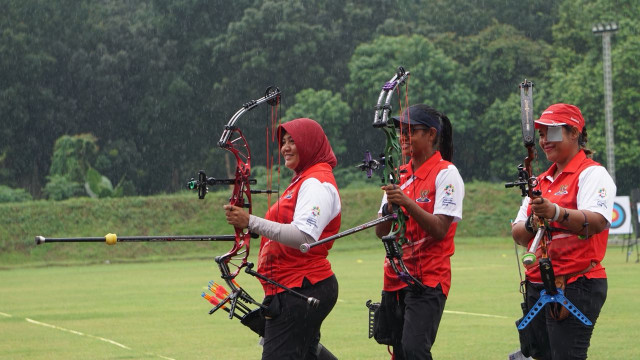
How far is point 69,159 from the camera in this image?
57656mm

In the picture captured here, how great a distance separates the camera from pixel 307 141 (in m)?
6.82

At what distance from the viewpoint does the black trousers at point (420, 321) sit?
670cm

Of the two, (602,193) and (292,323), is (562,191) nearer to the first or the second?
(602,193)

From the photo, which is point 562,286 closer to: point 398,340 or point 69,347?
point 398,340

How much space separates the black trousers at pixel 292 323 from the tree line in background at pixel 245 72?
A: 179 ft

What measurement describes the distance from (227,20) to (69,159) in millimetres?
21201

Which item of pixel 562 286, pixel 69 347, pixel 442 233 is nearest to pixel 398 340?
pixel 442 233

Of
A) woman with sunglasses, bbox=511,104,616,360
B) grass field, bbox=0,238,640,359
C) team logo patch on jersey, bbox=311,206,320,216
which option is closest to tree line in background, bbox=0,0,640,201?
grass field, bbox=0,238,640,359

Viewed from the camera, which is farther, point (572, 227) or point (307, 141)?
point (307, 141)

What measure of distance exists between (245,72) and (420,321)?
6352 centimetres

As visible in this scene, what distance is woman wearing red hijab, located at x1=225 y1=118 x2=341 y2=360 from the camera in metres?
6.48

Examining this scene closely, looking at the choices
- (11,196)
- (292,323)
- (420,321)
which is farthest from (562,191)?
(11,196)

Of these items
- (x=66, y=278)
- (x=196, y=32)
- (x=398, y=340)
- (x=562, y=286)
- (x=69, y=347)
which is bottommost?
(x=66, y=278)

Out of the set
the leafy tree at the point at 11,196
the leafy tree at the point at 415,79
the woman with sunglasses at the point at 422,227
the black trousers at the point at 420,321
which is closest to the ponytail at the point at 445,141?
the woman with sunglasses at the point at 422,227
